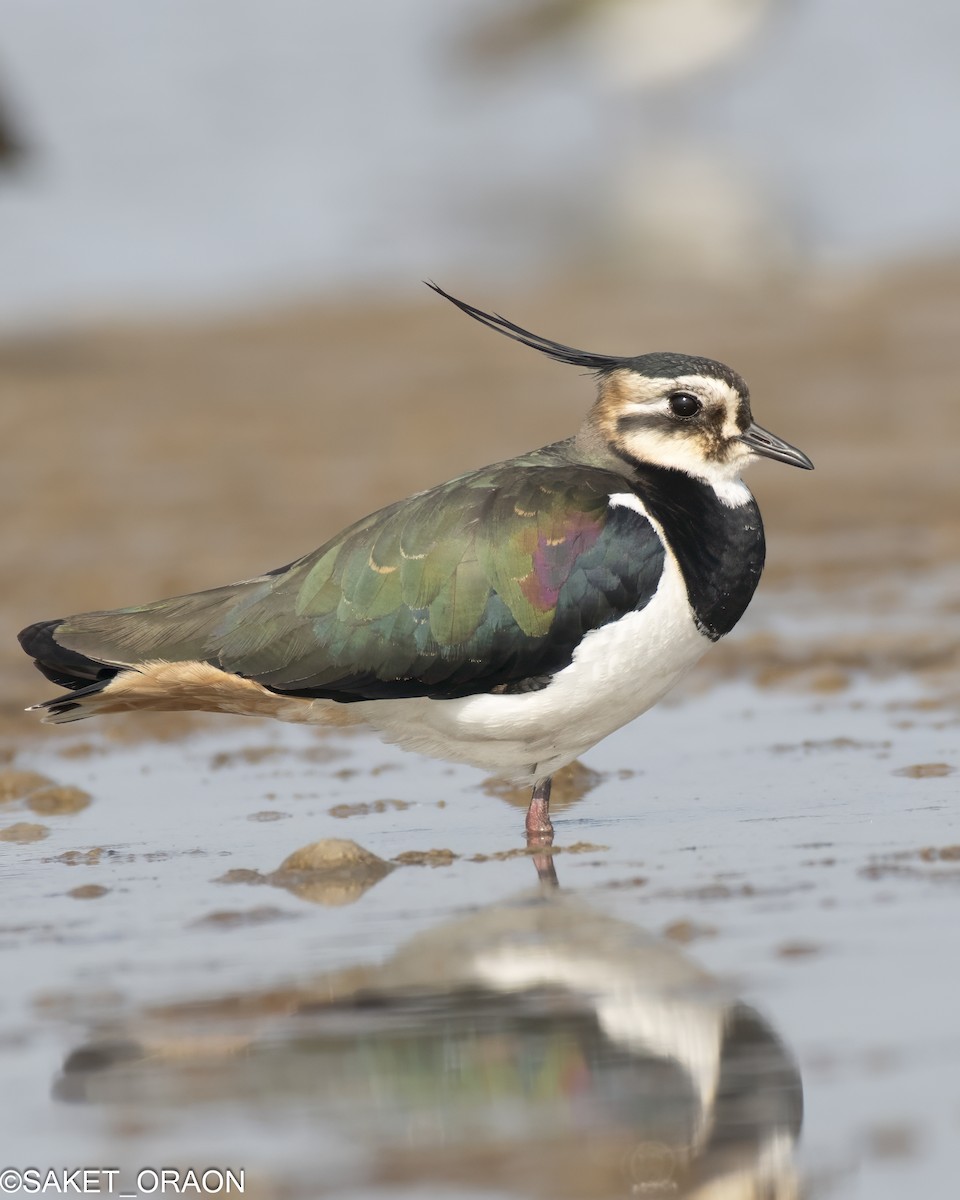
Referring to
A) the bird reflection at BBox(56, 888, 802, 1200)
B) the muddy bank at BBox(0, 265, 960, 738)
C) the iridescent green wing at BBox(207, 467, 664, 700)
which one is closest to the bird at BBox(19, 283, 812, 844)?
the iridescent green wing at BBox(207, 467, 664, 700)

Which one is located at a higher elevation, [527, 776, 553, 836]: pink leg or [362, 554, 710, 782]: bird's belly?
[362, 554, 710, 782]: bird's belly

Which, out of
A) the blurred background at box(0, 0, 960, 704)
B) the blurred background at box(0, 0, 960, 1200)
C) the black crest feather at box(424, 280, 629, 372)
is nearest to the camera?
the blurred background at box(0, 0, 960, 1200)

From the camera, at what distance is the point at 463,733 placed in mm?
5992

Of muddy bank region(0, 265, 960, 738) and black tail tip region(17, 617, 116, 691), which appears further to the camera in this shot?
muddy bank region(0, 265, 960, 738)

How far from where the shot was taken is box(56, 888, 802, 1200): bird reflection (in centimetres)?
367

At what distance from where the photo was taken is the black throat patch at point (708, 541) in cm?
588

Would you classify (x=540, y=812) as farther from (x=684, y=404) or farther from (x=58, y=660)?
(x=58, y=660)

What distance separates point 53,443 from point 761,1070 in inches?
405

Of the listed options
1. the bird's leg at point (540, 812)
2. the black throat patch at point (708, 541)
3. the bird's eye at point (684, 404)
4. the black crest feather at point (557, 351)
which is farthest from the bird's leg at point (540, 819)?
the black crest feather at point (557, 351)

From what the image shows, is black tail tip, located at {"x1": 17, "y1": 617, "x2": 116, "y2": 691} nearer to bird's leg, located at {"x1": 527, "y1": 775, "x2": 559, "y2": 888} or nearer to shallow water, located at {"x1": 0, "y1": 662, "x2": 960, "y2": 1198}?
shallow water, located at {"x1": 0, "y1": 662, "x2": 960, "y2": 1198}

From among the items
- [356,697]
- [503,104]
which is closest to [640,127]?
[503,104]

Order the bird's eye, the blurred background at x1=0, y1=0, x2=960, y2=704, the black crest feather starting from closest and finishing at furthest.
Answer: the bird's eye, the black crest feather, the blurred background at x1=0, y1=0, x2=960, y2=704

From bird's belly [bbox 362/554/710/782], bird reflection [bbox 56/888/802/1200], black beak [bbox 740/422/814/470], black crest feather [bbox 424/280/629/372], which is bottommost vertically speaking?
bird reflection [bbox 56/888/802/1200]

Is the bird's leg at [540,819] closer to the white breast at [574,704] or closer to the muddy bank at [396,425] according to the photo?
the white breast at [574,704]
